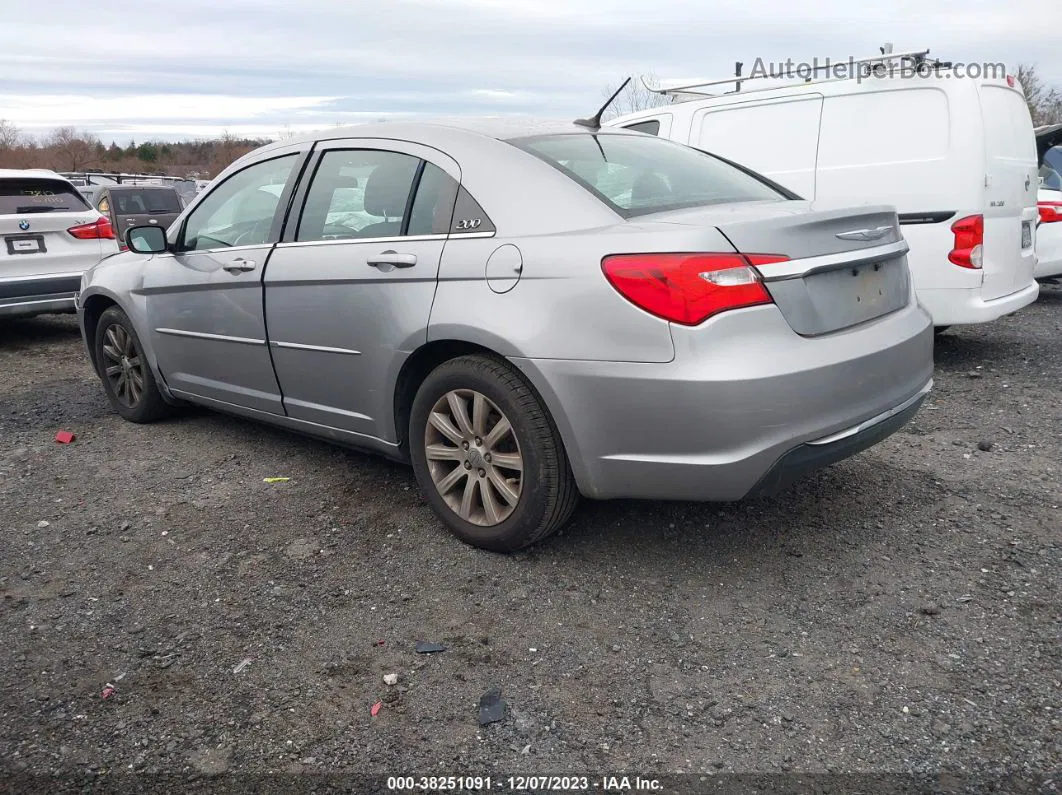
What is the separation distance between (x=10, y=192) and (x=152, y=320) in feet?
13.5

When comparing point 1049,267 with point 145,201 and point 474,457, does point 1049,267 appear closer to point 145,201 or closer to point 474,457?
point 474,457

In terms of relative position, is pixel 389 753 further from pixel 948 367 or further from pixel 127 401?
pixel 948 367

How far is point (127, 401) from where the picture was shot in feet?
18.2

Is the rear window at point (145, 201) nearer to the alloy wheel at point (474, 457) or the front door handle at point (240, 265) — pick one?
the front door handle at point (240, 265)

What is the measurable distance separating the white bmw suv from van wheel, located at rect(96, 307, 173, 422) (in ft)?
7.83

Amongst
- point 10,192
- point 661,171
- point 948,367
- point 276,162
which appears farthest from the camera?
point 10,192

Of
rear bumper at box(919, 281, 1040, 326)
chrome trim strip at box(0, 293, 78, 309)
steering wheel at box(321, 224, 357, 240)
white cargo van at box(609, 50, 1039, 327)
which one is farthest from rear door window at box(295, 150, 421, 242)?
chrome trim strip at box(0, 293, 78, 309)

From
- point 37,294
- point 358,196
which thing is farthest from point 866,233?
point 37,294

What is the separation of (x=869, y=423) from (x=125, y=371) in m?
4.27

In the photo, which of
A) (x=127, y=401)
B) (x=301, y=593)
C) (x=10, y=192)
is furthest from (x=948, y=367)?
(x=10, y=192)

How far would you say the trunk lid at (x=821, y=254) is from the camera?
2.91 meters

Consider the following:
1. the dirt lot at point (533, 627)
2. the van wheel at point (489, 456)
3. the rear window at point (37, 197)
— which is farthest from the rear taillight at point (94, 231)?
the van wheel at point (489, 456)

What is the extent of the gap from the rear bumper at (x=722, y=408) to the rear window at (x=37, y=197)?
669cm

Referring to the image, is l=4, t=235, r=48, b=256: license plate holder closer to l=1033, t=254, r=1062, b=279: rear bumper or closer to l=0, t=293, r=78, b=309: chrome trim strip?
l=0, t=293, r=78, b=309: chrome trim strip
